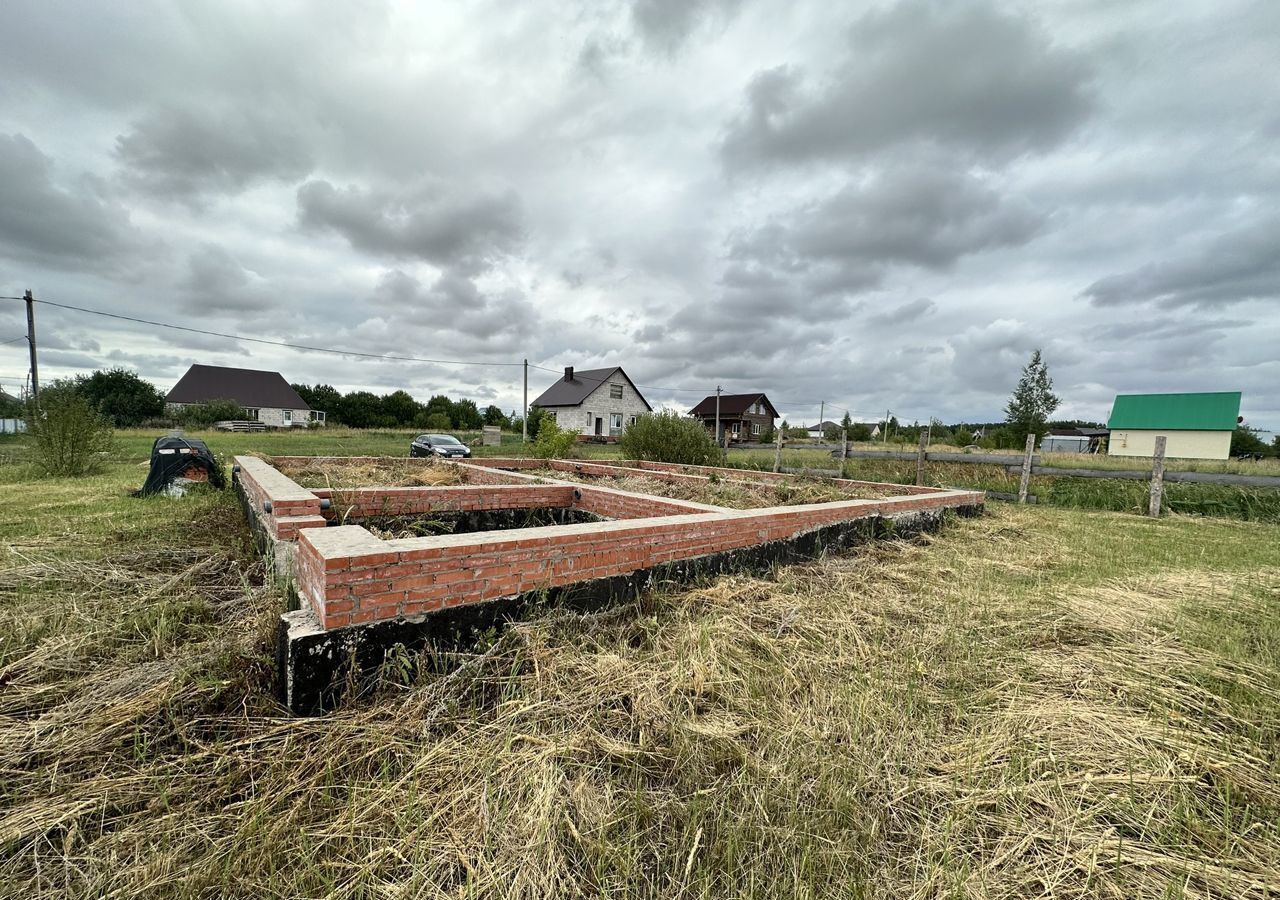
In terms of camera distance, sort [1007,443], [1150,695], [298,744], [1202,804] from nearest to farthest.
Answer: [1202,804]
[298,744]
[1150,695]
[1007,443]

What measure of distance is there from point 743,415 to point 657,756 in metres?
39.6

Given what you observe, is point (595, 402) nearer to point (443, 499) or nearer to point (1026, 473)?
point (1026, 473)

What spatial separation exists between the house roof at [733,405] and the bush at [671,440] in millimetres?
28808

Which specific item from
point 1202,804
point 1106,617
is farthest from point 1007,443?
point 1202,804

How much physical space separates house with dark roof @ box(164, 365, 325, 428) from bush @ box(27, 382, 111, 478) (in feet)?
125

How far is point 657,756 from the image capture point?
2.00m

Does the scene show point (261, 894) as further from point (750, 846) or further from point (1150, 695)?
point (1150, 695)

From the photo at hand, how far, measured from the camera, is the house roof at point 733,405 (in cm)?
4075

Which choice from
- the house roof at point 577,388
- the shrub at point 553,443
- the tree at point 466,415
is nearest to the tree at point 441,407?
the tree at point 466,415

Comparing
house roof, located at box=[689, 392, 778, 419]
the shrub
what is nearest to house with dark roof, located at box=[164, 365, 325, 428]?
house roof, located at box=[689, 392, 778, 419]

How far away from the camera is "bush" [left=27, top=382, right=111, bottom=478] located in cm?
958

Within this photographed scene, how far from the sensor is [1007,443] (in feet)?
83.2

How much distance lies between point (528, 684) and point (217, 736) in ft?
4.06

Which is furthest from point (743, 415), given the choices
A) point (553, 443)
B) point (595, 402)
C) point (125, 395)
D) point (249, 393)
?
point (125, 395)
